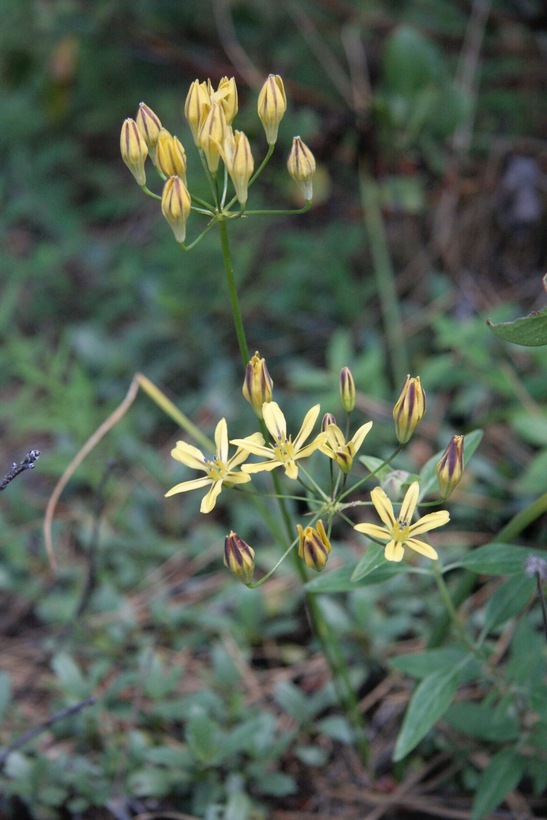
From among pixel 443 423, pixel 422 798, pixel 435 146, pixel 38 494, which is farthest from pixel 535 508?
pixel 435 146

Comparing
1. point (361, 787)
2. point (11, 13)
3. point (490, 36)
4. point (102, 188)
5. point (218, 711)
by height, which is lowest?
point (361, 787)

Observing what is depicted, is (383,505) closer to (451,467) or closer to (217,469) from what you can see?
(451,467)

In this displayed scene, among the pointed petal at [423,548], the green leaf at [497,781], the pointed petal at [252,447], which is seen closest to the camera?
the pointed petal at [423,548]

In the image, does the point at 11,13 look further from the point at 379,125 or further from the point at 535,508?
the point at 535,508

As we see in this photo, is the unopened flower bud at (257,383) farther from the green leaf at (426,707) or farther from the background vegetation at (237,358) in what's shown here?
the background vegetation at (237,358)

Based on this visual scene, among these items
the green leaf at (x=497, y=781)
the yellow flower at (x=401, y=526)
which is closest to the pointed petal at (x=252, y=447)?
the yellow flower at (x=401, y=526)

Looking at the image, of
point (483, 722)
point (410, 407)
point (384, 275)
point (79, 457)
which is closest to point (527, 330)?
point (410, 407)

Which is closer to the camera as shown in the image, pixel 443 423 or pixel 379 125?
pixel 443 423
